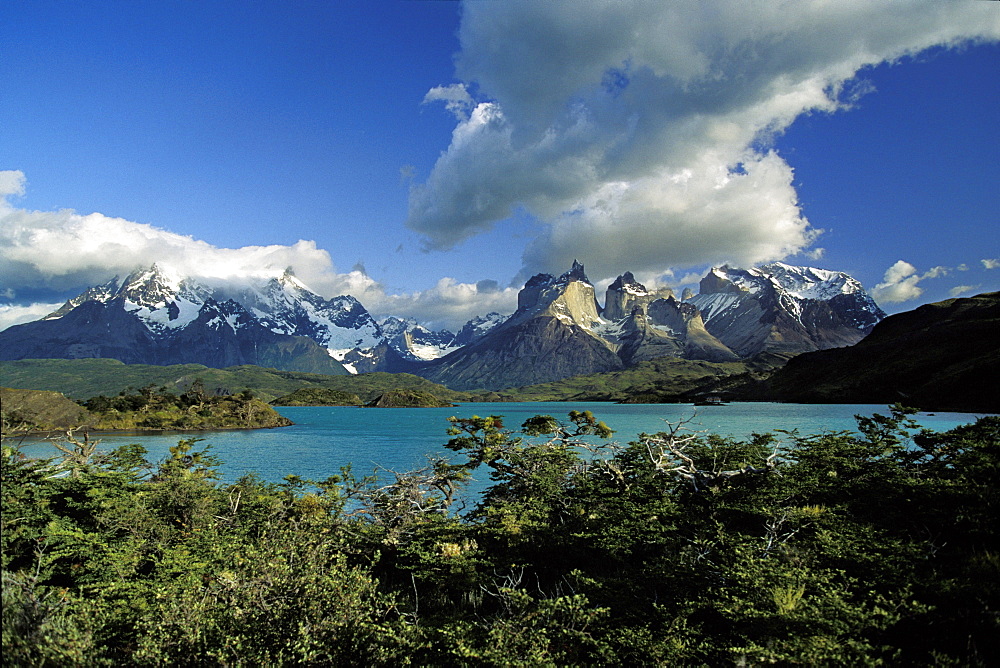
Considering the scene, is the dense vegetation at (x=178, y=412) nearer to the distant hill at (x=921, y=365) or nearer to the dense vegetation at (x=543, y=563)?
the dense vegetation at (x=543, y=563)

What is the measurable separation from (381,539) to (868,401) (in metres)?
162

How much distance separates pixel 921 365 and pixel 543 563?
159 metres

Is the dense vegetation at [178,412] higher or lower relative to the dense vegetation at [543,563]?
lower

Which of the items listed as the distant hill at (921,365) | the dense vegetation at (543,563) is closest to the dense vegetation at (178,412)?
the dense vegetation at (543,563)

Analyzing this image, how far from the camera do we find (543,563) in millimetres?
17047

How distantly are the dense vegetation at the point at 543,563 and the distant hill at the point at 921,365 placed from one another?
96.2 m

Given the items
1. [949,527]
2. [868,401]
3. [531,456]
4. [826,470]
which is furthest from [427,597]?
[868,401]

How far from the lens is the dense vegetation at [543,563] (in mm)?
9586

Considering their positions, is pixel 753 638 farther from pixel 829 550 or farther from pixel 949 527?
pixel 949 527

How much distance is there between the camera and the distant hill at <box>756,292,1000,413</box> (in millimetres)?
101250

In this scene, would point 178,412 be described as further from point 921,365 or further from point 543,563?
point 921,365

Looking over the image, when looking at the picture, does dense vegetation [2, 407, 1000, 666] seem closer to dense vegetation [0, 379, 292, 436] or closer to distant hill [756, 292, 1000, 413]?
distant hill [756, 292, 1000, 413]

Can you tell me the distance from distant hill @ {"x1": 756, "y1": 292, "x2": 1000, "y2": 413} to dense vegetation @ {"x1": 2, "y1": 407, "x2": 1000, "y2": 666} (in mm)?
96207

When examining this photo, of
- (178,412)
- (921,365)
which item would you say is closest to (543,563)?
(178,412)
